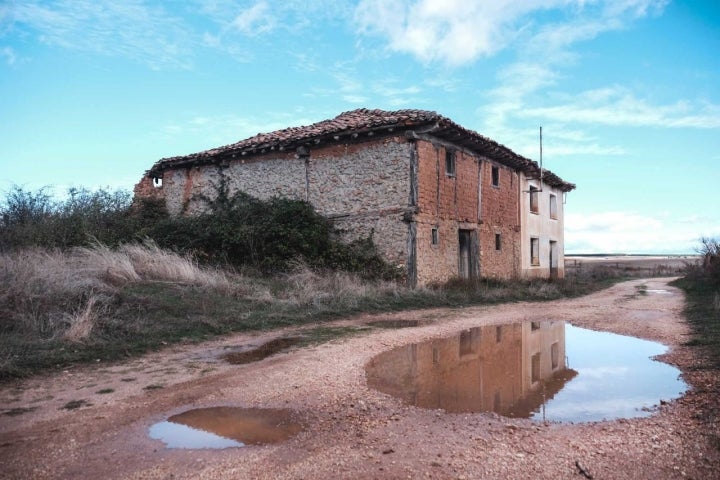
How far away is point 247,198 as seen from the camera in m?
17.3

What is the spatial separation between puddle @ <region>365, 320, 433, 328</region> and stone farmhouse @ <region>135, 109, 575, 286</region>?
4684 millimetres

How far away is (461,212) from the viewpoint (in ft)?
54.0

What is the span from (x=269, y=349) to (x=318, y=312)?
2.91 meters

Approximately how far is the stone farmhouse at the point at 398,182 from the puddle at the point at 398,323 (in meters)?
4.68

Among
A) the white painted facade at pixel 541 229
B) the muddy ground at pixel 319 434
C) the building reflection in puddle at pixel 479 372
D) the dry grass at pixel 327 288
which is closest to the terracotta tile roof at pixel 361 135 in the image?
the white painted facade at pixel 541 229

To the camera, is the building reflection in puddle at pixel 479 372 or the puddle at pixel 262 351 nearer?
the building reflection in puddle at pixel 479 372

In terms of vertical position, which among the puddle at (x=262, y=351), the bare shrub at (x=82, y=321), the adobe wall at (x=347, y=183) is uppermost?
the adobe wall at (x=347, y=183)

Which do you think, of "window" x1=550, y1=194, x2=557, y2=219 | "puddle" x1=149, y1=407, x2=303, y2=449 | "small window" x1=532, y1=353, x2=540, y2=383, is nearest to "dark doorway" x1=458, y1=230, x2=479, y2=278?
"window" x1=550, y1=194, x2=557, y2=219

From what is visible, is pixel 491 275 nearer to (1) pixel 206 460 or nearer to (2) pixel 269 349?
(2) pixel 269 349

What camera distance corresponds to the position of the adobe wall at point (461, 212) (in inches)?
576

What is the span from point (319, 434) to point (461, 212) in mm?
13587

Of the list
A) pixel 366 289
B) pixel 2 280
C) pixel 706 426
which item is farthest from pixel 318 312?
pixel 706 426

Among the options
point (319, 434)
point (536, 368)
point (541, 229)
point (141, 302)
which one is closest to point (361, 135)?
point (141, 302)

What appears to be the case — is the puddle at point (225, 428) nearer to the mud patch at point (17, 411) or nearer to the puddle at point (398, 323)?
the mud patch at point (17, 411)
